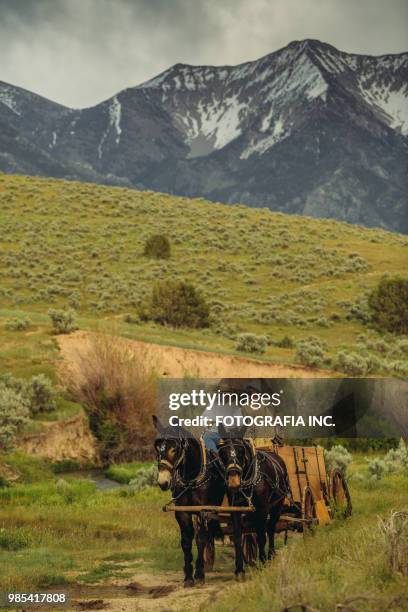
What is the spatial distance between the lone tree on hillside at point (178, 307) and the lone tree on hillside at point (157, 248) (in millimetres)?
15525

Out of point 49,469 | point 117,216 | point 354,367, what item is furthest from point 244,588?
point 117,216

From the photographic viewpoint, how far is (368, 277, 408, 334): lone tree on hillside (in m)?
50.2

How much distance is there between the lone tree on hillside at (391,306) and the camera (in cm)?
5025

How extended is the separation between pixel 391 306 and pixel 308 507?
39.0m

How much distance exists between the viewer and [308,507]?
43.5 feet

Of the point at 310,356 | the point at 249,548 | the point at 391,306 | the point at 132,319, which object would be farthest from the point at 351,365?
the point at 249,548

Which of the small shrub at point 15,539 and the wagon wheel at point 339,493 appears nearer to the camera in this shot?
the wagon wheel at point 339,493

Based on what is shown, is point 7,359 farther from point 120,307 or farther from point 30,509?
point 120,307

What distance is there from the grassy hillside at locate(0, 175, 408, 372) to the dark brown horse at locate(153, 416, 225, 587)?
2150 centimetres

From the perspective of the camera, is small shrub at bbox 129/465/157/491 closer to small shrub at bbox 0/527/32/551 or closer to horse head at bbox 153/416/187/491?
small shrub at bbox 0/527/32/551

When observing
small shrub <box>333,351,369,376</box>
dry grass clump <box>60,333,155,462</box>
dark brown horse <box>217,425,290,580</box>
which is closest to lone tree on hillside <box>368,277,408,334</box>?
small shrub <box>333,351,369,376</box>

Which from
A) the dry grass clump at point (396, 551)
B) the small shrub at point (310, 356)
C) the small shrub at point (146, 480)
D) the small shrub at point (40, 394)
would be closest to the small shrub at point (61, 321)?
the small shrub at point (40, 394)

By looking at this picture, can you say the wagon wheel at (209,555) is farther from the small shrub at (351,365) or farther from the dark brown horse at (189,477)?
the small shrub at (351,365)

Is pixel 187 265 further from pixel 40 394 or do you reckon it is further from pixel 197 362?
pixel 40 394
